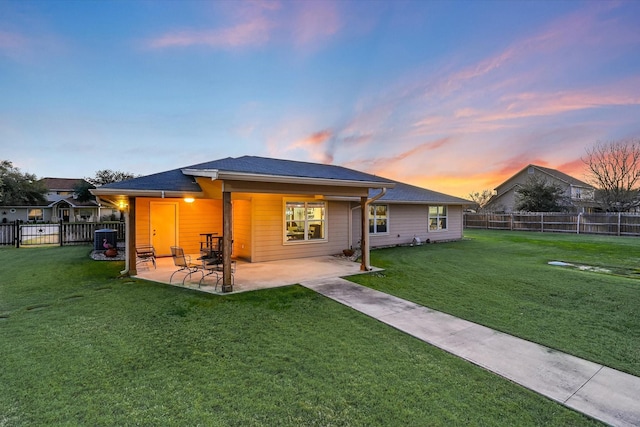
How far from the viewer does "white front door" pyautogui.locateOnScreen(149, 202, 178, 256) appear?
10352 millimetres

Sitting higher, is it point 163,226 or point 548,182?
point 548,182

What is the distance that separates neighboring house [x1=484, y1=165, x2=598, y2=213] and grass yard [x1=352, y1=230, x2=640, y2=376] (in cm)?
2224

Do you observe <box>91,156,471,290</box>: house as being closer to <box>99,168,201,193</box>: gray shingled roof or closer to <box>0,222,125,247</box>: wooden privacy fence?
→ <box>99,168,201,193</box>: gray shingled roof

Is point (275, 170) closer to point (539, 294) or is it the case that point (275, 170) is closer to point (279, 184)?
point (279, 184)

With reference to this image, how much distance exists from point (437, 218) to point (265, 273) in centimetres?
1160

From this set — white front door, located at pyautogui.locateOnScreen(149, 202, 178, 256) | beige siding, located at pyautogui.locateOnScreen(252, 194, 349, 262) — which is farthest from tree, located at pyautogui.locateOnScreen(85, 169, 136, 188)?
beige siding, located at pyautogui.locateOnScreen(252, 194, 349, 262)

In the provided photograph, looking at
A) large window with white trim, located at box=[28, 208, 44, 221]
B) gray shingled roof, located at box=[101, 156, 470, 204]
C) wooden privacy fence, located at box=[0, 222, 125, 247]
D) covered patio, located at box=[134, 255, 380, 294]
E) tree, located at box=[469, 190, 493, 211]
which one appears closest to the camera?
covered patio, located at box=[134, 255, 380, 294]

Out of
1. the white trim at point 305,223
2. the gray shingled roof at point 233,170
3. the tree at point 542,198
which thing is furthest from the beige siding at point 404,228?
the tree at point 542,198

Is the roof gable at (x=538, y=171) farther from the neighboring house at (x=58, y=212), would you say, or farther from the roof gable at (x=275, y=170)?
the neighboring house at (x=58, y=212)

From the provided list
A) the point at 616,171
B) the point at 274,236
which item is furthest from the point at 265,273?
the point at 616,171

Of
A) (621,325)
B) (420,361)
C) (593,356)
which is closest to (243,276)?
(420,361)

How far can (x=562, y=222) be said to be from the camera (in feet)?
69.7

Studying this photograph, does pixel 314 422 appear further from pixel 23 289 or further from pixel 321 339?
pixel 23 289

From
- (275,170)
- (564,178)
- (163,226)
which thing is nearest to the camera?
(275,170)
